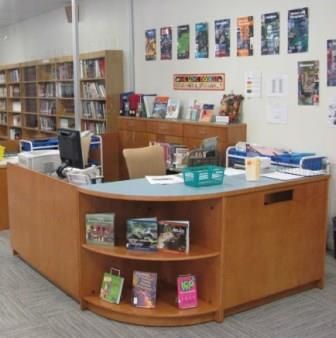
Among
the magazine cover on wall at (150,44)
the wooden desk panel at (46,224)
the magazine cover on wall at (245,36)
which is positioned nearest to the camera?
the wooden desk panel at (46,224)

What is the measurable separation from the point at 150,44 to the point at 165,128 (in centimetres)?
136

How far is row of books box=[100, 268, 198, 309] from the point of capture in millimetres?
3465

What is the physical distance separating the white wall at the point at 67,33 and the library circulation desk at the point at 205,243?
382 centimetres

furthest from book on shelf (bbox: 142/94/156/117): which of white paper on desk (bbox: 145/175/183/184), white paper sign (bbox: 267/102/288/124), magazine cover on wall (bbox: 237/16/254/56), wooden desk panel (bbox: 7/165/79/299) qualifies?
white paper on desk (bbox: 145/175/183/184)

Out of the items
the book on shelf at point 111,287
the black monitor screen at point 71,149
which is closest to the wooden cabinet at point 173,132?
the black monitor screen at point 71,149

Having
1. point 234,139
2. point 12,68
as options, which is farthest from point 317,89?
point 12,68

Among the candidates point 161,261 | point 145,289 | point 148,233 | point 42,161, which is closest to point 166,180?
point 148,233

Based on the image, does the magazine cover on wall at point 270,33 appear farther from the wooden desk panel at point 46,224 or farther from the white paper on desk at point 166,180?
the wooden desk panel at point 46,224

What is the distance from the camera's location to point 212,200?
337 cm

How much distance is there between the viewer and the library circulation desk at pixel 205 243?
11.2 ft

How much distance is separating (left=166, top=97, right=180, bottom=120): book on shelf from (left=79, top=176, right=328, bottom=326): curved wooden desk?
2728 millimetres

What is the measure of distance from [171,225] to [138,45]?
4312mm

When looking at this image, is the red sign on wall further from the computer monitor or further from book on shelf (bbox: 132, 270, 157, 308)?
book on shelf (bbox: 132, 270, 157, 308)

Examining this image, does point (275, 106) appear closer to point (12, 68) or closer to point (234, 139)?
point (234, 139)
